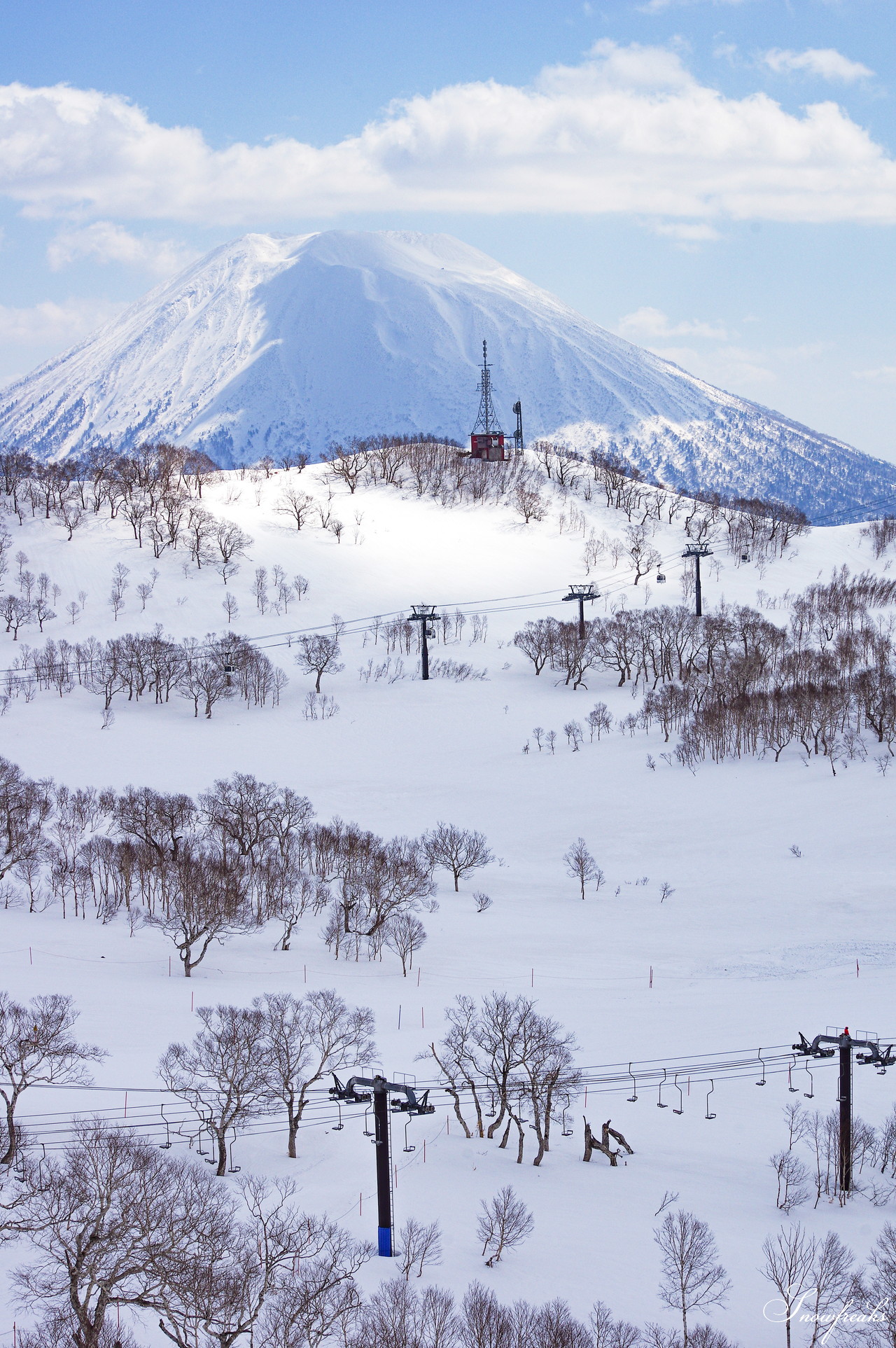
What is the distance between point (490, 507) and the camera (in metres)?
151

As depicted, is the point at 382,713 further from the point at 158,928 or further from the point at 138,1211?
the point at 138,1211

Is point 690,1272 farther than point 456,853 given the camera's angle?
No

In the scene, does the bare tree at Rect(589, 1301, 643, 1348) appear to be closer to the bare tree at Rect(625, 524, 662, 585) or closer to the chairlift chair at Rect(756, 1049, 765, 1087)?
the chairlift chair at Rect(756, 1049, 765, 1087)

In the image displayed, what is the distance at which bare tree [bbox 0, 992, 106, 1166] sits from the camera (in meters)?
32.4

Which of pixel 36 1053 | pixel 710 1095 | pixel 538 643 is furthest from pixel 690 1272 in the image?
pixel 538 643

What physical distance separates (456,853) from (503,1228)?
37386 millimetres

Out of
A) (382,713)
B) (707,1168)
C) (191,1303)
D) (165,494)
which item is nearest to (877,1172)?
(707,1168)

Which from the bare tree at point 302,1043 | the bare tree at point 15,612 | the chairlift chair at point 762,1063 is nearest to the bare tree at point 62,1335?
the bare tree at point 302,1043

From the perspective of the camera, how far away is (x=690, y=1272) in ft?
87.1

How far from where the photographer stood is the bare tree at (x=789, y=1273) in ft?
83.7

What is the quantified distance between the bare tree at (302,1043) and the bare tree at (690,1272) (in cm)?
1102

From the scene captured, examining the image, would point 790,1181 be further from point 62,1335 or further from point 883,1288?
point 62,1335

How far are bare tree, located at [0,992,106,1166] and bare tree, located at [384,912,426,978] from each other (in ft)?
58.4

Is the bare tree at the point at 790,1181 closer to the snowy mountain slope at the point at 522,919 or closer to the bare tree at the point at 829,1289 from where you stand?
the snowy mountain slope at the point at 522,919
